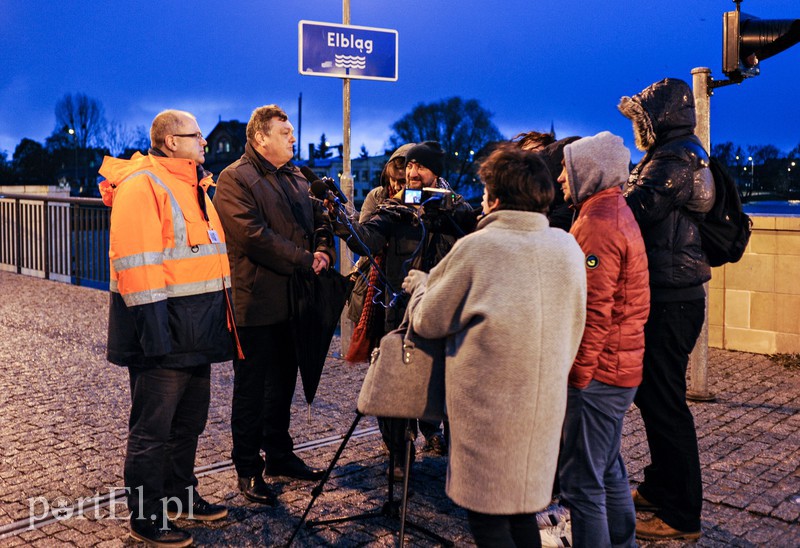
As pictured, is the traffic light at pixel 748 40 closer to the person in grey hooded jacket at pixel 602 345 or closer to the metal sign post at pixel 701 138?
the metal sign post at pixel 701 138

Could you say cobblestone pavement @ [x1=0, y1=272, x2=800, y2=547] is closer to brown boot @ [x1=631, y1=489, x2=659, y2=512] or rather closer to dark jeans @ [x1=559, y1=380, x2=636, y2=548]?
brown boot @ [x1=631, y1=489, x2=659, y2=512]

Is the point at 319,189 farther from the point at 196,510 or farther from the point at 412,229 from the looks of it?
the point at 196,510

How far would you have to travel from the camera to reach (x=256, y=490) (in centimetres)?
453

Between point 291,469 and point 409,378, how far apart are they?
2034 mm

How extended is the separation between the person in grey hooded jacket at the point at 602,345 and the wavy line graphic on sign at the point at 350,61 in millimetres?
4232

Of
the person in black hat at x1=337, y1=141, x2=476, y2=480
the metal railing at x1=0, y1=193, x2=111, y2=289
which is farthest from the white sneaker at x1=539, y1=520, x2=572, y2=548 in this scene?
the metal railing at x1=0, y1=193, x2=111, y2=289

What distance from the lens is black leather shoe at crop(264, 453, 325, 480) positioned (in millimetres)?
4914

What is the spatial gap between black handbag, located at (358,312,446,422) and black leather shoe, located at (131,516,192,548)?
4.66 ft

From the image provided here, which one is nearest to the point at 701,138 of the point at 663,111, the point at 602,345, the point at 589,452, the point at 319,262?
the point at 663,111

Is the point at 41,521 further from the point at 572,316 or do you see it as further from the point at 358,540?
the point at 572,316

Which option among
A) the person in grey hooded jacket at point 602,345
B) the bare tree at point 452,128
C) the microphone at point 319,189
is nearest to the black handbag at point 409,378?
the person in grey hooded jacket at point 602,345

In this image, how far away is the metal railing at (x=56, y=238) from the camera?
13234 mm

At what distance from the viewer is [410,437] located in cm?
353

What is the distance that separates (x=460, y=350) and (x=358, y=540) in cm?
153
